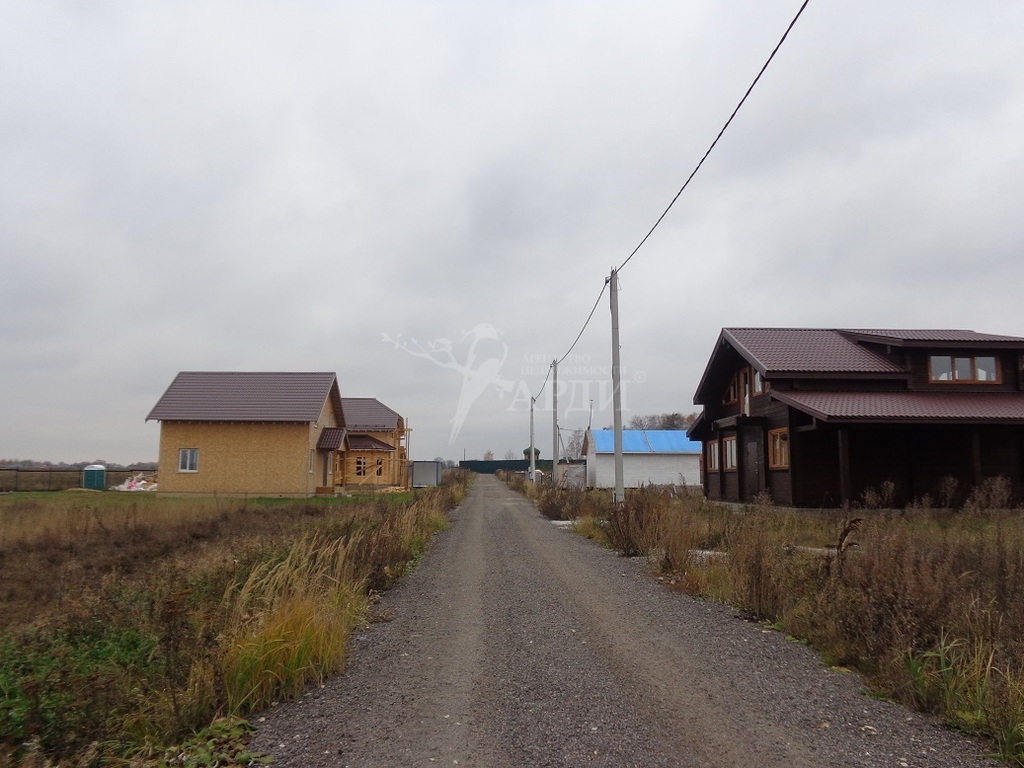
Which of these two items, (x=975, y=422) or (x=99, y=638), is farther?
(x=975, y=422)

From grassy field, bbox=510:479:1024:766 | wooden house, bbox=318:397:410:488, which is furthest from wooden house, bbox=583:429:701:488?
grassy field, bbox=510:479:1024:766

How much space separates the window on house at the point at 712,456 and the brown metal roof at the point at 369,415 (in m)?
27.3

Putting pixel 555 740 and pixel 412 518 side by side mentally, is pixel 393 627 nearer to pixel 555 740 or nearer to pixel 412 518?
pixel 555 740

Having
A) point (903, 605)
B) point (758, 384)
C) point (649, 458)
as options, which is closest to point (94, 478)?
point (649, 458)

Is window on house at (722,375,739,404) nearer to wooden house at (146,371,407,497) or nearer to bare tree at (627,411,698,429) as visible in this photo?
wooden house at (146,371,407,497)

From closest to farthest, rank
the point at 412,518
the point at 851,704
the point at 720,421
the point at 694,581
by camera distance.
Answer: the point at 851,704 < the point at 694,581 < the point at 412,518 < the point at 720,421

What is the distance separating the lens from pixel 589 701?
5.05m

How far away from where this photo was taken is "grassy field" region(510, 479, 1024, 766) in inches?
190

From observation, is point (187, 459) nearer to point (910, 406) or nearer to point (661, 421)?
point (910, 406)

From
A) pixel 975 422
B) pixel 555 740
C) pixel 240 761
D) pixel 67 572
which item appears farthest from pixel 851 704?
pixel 975 422

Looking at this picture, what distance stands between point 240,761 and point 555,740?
1.79 m

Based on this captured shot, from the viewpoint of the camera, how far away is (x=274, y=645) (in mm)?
5379

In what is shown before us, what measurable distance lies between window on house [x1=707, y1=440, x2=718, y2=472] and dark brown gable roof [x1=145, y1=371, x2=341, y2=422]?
16792 mm

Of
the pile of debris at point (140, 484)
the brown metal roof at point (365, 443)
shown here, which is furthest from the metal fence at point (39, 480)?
the brown metal roof at point (365, 443)
